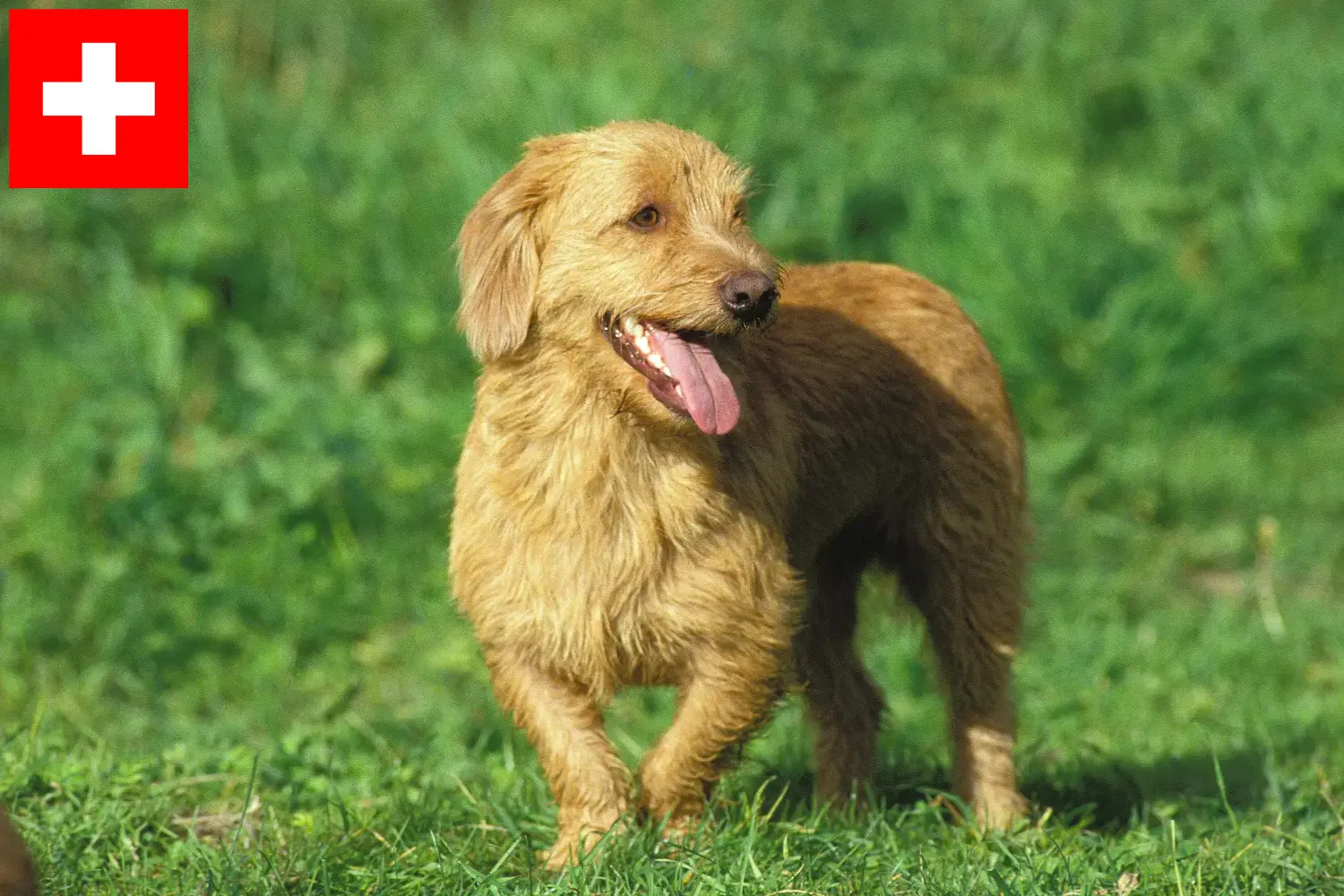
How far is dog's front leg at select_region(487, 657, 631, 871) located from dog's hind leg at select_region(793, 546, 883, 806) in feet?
3.29

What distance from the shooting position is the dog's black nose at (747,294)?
398 centimetres

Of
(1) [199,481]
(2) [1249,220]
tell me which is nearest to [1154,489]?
(2) [1249,220]

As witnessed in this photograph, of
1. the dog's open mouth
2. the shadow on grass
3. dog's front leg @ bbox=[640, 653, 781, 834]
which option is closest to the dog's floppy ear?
the dog's open mouth

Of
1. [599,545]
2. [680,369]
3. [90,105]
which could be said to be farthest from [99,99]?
[680,369]

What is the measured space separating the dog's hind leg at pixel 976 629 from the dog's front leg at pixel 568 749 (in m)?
1.17

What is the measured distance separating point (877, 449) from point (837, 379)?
264 millimetres

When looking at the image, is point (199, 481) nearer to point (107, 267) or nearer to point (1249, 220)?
point (107, 267)

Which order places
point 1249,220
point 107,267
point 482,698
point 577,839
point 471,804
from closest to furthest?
point 577,839 → point 471,804 → point 482,698 → point 107,267 → point 1249,220

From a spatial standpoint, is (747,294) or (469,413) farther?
(469,413)

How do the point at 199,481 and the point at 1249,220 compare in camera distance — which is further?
the point at 1249,220

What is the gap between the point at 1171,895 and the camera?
3.97m

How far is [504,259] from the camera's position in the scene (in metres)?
4.34

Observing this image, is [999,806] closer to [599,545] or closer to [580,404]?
[599,545]

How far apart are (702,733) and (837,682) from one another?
1150mm
